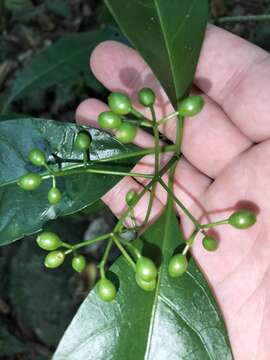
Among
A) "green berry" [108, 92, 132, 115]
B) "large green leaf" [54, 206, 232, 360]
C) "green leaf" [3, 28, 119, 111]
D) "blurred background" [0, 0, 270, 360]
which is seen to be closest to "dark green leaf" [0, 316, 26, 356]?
"blurred background" [0, 0, 270, 360]

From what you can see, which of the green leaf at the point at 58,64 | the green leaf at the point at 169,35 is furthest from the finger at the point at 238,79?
the green leaf at the point at 58,64

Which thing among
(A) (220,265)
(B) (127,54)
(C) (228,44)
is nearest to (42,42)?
(B) (127,54)

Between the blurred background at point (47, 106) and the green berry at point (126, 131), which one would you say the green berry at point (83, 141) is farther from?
the blurred background at point (47, 106)

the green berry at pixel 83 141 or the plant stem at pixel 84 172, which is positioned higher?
the green berry at pixel 83 141

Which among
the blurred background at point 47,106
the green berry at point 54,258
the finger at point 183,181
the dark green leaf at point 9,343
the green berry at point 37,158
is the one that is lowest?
the dark green leaf at point 9,343

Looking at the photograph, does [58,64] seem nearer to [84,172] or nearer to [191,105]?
[84,172]

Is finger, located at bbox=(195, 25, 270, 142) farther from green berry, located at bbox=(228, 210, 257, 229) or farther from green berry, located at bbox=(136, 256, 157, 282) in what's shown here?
green berry, located at bbox=(136, 256, 157, 282)

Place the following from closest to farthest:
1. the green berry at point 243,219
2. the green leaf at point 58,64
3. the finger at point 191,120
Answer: the green berry at point 243,219 → the finger at point 191,120 → the green leaf at point 58,64
